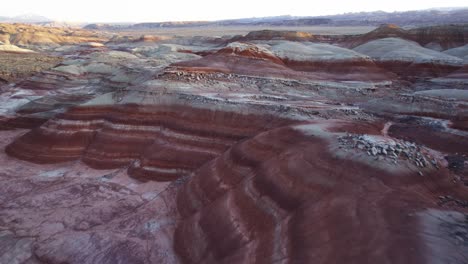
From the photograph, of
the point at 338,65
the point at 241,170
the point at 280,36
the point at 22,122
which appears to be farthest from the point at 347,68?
the point at 280,36

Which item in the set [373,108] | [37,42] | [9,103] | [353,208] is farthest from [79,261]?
[37,42]

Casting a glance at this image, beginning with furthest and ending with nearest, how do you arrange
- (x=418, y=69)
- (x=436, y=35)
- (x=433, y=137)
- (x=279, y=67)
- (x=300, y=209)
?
(x=436, y=35)
(x=418, y=69)
(x=279, y=67)
(x=433, y=137)
(x=300, y=209)

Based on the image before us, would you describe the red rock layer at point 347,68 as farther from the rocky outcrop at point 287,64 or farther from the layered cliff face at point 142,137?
the layered cliff face at point 142,137

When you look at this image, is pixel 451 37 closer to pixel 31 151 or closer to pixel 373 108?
pixel 373 108

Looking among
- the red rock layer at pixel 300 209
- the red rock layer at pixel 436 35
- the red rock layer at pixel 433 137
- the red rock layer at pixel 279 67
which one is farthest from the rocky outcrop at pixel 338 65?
the red rock layer at pixel 436 35

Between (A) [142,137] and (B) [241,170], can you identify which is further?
(A) [142,137]

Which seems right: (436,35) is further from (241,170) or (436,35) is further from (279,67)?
(241,170)
